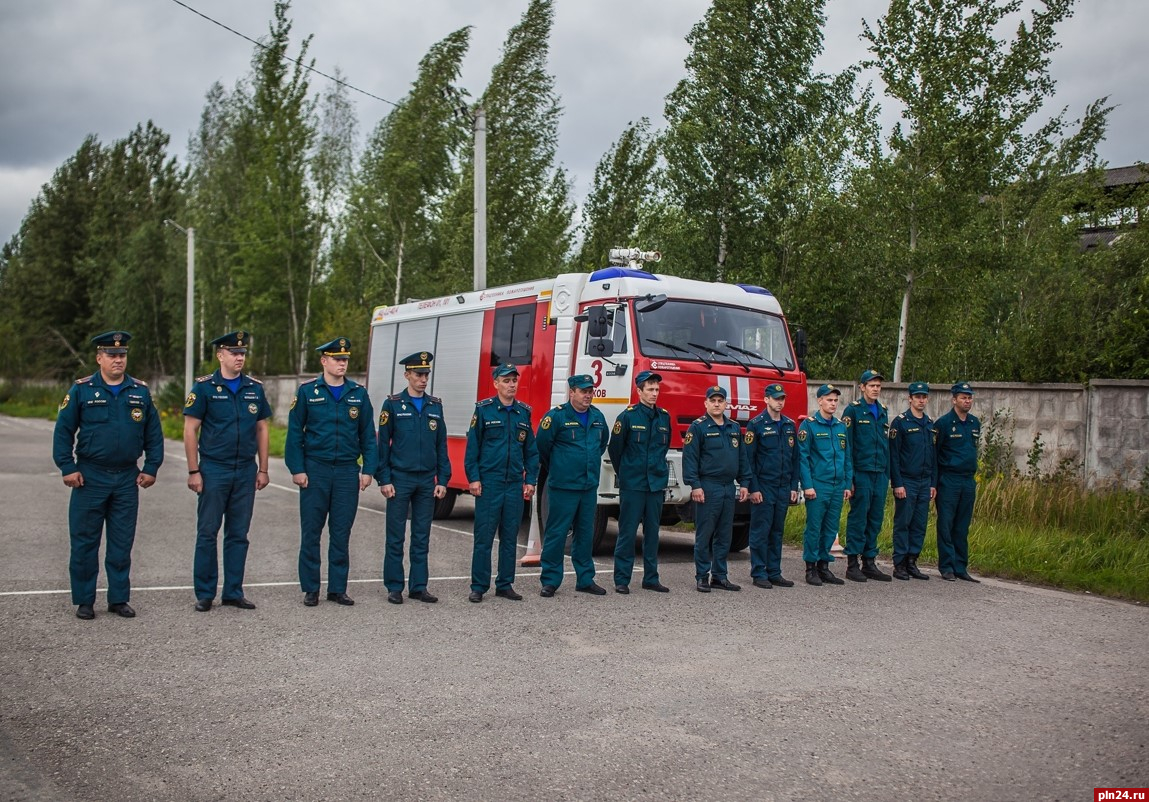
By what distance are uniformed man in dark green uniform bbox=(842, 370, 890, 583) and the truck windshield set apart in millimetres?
1503

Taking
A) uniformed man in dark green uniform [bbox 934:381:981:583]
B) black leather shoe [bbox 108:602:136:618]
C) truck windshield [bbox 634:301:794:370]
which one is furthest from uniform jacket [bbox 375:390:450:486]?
uniformed man in dark green uniform [bbox 934:381:981:583]

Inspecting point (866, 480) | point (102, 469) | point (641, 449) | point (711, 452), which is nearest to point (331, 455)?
point (102, 469)

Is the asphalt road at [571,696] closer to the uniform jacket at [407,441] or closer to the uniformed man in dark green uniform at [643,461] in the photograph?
the uniformed man in dark green uniform at [643,461]

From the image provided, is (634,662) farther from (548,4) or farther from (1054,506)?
(548,4)

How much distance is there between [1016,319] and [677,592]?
15219 mm

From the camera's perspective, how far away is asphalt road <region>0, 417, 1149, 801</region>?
4.33 metres

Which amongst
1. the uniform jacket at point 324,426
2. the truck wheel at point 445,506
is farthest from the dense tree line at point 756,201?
the uniform jacket at point 324,426

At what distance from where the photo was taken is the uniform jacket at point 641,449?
364 inches

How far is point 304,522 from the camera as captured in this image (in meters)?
8.12

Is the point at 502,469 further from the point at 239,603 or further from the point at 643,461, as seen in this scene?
the point at 239,603

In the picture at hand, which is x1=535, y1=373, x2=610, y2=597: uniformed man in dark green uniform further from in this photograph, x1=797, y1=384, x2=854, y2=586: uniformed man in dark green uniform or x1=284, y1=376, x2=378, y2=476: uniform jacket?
x1=797, y1=384, x2=854, y2=586: uniformed man in dark green uniform

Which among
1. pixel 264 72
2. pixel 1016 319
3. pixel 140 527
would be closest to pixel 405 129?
pixel 264 72

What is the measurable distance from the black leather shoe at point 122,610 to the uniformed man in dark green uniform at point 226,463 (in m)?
0.46

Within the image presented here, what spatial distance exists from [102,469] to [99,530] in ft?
1.42
